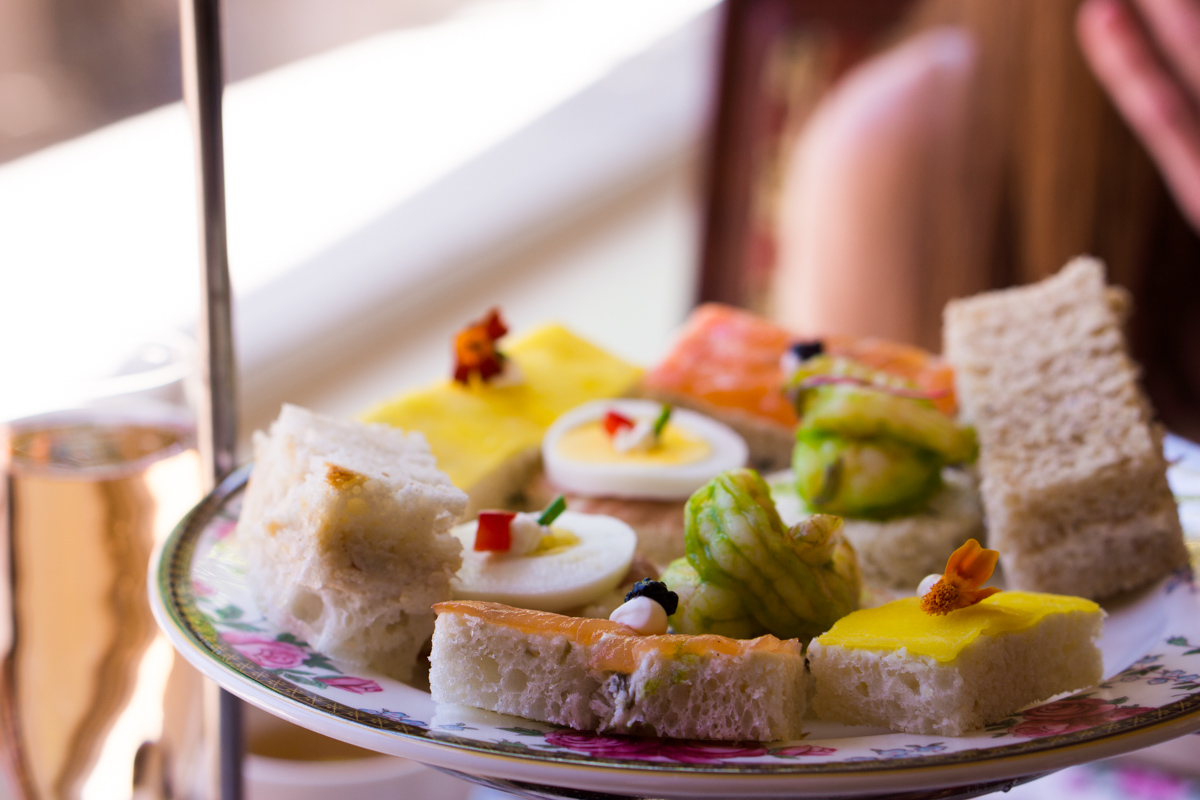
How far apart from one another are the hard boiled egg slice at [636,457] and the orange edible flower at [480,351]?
0.15 meters

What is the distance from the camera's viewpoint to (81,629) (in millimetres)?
1144

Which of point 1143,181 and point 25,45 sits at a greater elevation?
point 25,45

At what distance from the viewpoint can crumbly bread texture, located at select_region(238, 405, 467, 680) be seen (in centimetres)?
98

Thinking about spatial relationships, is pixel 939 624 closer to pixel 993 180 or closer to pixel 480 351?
pixel 480 351

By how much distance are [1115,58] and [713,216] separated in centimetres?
145

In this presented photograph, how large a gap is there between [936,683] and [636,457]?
77 cm

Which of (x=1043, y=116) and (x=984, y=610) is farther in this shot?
(x=1043, y=116)

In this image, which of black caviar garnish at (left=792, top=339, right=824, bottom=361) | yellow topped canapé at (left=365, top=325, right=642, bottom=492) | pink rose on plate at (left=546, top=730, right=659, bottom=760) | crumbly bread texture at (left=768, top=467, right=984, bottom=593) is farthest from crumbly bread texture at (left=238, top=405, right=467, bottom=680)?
black caviar garnish at (left=792, top=339, right=824, bottom=361)

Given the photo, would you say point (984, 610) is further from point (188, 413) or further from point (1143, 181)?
point (1143, 181)

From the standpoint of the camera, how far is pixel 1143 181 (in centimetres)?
296

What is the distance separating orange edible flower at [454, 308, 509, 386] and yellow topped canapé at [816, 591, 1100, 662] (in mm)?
902

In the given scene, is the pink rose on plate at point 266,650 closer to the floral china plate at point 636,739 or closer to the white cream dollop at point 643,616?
the floral china plate at point 636,739

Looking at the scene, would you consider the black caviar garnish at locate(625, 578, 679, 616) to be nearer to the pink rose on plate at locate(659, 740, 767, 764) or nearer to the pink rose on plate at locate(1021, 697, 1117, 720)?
the pink rose on plate at locate(659, 740, 767, 764)

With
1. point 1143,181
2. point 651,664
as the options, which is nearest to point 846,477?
point 651,664
